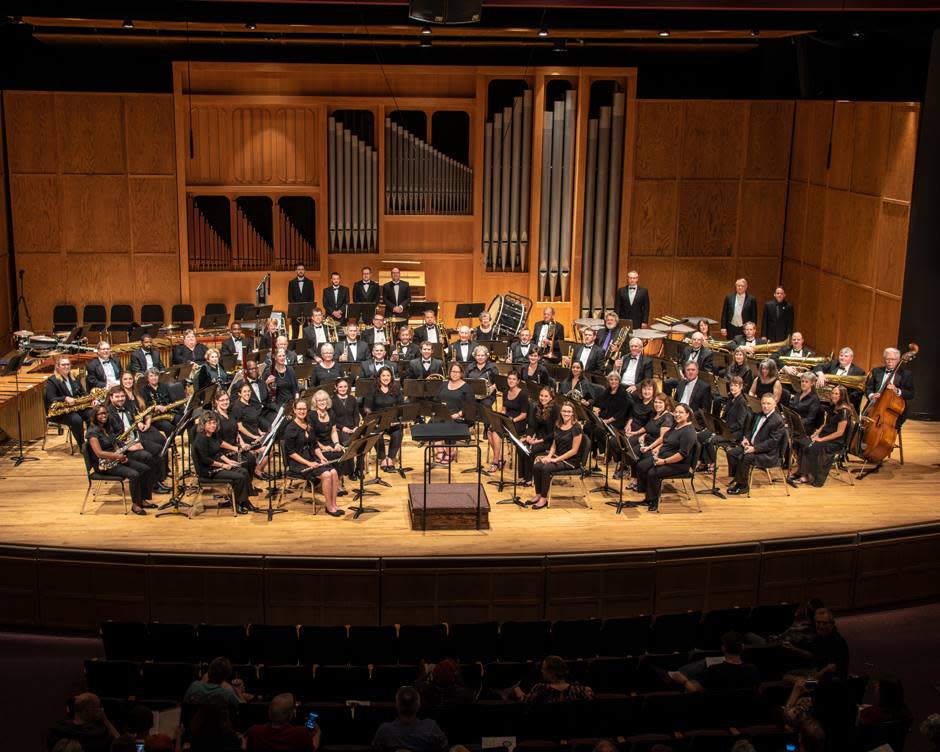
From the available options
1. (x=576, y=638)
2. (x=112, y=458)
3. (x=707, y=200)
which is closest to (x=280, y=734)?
(x=576, y=638)

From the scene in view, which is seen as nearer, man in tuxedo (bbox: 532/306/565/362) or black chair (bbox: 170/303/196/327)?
man in tuxedo (bbox: 532/306/565/362)

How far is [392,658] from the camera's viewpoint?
26.8ft

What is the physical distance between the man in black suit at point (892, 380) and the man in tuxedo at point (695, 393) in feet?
6.06

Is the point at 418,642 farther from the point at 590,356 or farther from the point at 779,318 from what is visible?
the point at 779,318

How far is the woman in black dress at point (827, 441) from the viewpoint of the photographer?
1209 centimetres

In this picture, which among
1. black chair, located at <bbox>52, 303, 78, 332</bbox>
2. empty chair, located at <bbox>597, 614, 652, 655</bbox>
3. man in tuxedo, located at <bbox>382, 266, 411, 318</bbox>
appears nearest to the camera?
empty chair, located at <bbox>597, 614, 652, 655</bbox>

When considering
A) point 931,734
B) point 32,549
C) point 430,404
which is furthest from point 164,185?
point 931,734

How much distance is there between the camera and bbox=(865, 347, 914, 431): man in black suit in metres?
12.6

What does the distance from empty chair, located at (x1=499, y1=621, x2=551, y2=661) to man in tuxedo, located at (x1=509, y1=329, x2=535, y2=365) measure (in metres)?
5.65

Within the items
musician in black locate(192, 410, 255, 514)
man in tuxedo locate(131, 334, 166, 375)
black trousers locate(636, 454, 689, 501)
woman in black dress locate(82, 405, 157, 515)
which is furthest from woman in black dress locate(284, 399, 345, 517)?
black trousers locate(636, 454, 689, 501)

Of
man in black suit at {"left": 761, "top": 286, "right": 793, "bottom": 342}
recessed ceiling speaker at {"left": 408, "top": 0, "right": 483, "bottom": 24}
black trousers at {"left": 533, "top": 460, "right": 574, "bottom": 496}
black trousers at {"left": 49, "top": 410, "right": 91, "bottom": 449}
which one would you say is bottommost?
black trousers at {"left": 533, "top": 460, "right": 574, "bottom": 496}

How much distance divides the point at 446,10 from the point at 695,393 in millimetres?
5180

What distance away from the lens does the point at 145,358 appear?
1334cm

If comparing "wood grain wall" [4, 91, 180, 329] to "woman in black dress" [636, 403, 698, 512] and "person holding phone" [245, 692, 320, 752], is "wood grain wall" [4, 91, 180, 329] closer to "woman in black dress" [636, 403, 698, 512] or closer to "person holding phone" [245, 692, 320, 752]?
"woman in black dress" [636, 403, 698, 512]
